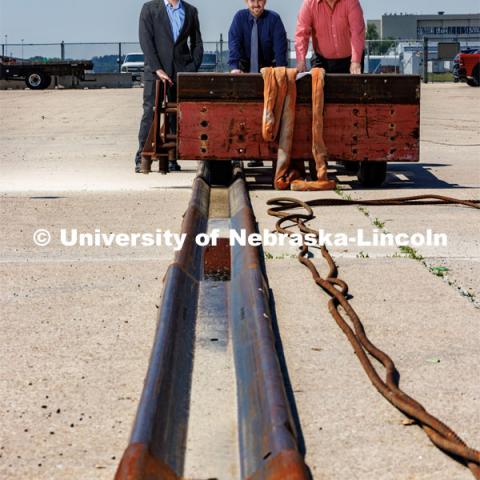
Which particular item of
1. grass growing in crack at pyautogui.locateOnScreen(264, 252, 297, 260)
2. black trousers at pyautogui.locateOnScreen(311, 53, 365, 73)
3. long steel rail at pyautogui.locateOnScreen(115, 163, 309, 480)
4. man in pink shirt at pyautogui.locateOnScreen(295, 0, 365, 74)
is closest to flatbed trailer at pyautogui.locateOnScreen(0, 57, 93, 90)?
black trousers at pyautogui.locateOnScreen(311, 53, 365, 73)

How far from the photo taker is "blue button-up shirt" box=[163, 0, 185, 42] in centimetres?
1197

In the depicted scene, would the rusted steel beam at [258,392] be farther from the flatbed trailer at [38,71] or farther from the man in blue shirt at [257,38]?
the flatbed trailer at [38,71]

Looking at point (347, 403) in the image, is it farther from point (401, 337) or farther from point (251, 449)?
point (401, 337)

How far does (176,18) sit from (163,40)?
0.27m

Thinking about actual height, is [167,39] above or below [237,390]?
above

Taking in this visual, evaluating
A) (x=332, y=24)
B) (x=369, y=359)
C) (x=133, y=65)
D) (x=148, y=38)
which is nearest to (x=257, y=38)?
(x=332, y=24)

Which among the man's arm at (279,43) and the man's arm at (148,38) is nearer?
the man's arm at (279,43)

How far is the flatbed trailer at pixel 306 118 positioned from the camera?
34.9ft

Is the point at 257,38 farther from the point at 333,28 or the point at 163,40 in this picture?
the point at 163,40

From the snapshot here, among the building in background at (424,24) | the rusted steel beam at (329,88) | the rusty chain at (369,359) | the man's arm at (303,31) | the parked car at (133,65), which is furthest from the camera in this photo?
the building in background at (424,24)

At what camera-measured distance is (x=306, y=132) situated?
10.8 meters

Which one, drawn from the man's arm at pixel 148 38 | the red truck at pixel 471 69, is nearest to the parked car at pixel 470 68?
the red truck at pixel 471 69

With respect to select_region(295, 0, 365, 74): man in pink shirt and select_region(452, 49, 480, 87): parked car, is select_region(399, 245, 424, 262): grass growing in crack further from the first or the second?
select_region(452, 49, 480, 87): parked car

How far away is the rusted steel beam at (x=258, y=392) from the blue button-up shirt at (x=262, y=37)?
5589 millimetres
